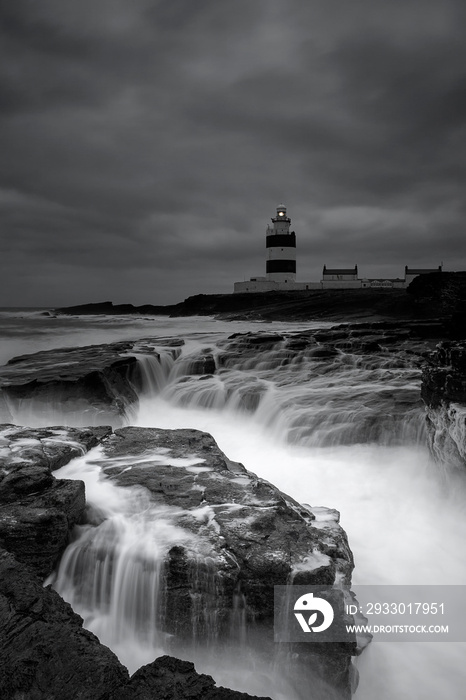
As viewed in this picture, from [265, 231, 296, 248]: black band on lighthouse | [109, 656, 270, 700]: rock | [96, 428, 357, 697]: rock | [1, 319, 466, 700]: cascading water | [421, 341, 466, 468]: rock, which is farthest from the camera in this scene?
[265, 231, 296, 248]: black band on lighthouse

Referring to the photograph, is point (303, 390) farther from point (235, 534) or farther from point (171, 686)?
point (171, 686)

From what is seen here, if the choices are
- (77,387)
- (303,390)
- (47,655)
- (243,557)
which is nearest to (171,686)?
(47,655)

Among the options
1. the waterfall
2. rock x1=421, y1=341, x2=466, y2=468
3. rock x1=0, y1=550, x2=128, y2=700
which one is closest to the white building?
the waterfall

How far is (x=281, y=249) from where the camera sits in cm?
4947

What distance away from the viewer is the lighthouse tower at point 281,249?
49156 millimetres

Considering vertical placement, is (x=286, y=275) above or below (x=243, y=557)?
above

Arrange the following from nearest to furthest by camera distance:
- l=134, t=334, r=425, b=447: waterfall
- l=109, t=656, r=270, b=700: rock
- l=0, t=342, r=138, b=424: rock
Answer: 1. l=109, t=656, r=270, b=700: rock
2. l=134, t=334, r=425, b=447: waterfall
3. l=0, t=342, r=138, b=424: rock

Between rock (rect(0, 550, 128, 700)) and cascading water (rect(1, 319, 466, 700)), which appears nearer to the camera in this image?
rock (rect(0, 550, 128, 700))

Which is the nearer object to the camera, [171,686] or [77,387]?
[171,686]

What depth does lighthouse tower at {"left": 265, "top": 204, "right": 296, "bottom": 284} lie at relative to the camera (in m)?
49.2

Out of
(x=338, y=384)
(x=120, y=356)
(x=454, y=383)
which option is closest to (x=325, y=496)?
(x=454, y=383)

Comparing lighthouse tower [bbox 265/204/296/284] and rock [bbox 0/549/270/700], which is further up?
lighthouse tower [bbox 265/204/296/284]

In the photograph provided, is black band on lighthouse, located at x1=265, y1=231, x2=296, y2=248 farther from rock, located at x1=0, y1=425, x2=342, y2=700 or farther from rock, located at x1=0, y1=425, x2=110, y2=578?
rock, located at x1=0, y1=425, x2=110, y2=578

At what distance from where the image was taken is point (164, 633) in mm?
3301
